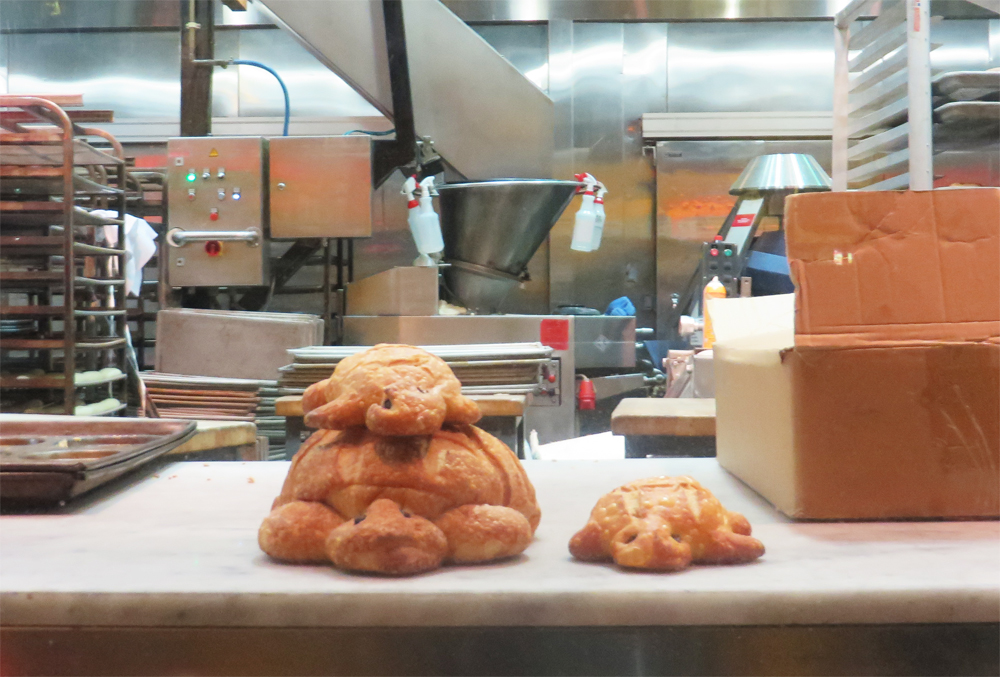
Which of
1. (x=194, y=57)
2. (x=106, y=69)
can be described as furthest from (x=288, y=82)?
(x=106, y=69)

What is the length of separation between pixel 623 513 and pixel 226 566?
0.98 ft

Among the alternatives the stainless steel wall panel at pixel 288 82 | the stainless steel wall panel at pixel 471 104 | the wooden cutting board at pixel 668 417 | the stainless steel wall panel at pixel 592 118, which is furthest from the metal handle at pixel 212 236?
the wooden cutting board at pixel 668 417

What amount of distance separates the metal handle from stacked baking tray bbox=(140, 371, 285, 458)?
0.30 metres

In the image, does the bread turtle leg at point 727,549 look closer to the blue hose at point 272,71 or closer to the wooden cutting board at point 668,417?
the wooden cutting board at point 668,417

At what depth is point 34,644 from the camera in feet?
1.68

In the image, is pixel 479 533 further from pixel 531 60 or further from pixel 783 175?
pixel 531 60

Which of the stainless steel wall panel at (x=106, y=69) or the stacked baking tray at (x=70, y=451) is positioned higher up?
the stainless steel wall panel at (x=106, y=69)

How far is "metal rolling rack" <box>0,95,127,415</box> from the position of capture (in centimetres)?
65

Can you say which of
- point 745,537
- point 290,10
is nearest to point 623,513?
point 745,537

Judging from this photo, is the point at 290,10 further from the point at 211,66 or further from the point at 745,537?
the point at 745,537

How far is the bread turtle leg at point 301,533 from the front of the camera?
22.7 inches

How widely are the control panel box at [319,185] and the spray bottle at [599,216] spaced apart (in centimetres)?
55

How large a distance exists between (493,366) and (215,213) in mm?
757

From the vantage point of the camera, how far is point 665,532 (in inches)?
22.7
